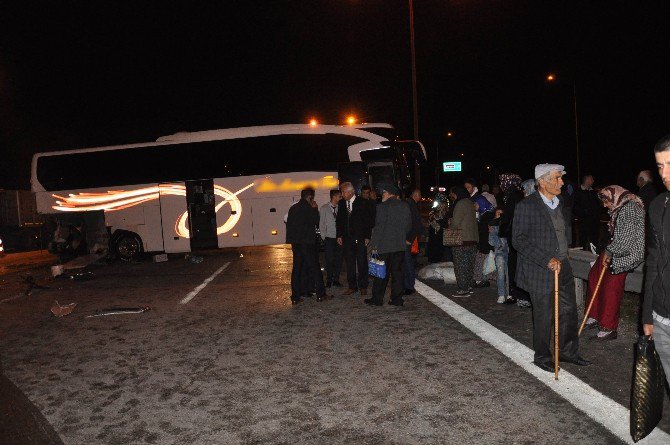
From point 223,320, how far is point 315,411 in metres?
3.80

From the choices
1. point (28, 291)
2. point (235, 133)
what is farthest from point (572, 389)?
point (235, 133)

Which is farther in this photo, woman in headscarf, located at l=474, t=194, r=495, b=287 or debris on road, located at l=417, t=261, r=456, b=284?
debris on road, located at l=417, t=261, r=456, b=284

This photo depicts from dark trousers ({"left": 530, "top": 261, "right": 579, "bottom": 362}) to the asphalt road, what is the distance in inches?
12.9

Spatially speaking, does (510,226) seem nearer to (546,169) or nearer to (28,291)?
(546,169)

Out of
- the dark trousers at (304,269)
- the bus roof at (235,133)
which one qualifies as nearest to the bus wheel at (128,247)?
the bus roof at (235,133)

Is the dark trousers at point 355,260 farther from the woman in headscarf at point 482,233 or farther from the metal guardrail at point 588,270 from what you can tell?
Result: the metal guardrail at point 588,270

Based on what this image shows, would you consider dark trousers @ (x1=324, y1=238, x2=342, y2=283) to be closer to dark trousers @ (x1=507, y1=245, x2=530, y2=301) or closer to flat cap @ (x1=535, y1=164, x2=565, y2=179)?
dark trousers @ (x1=507, y1=245, x2=530, y2=301)

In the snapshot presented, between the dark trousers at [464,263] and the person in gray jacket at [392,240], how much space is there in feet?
3.42

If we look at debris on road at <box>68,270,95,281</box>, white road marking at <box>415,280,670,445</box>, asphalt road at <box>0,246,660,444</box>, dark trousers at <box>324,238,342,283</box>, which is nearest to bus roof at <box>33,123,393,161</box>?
debris on road at <box>68,270,95,281</box>

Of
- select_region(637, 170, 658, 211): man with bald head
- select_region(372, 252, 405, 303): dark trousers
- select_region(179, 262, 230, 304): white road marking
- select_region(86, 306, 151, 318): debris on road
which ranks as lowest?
select_region(179, 262, 230, 304): white road marking

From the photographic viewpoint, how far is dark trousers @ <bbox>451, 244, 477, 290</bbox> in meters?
8.96

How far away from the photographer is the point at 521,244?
17.2 feet

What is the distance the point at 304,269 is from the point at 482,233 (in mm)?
2949

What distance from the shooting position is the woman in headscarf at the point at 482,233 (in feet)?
28.2
